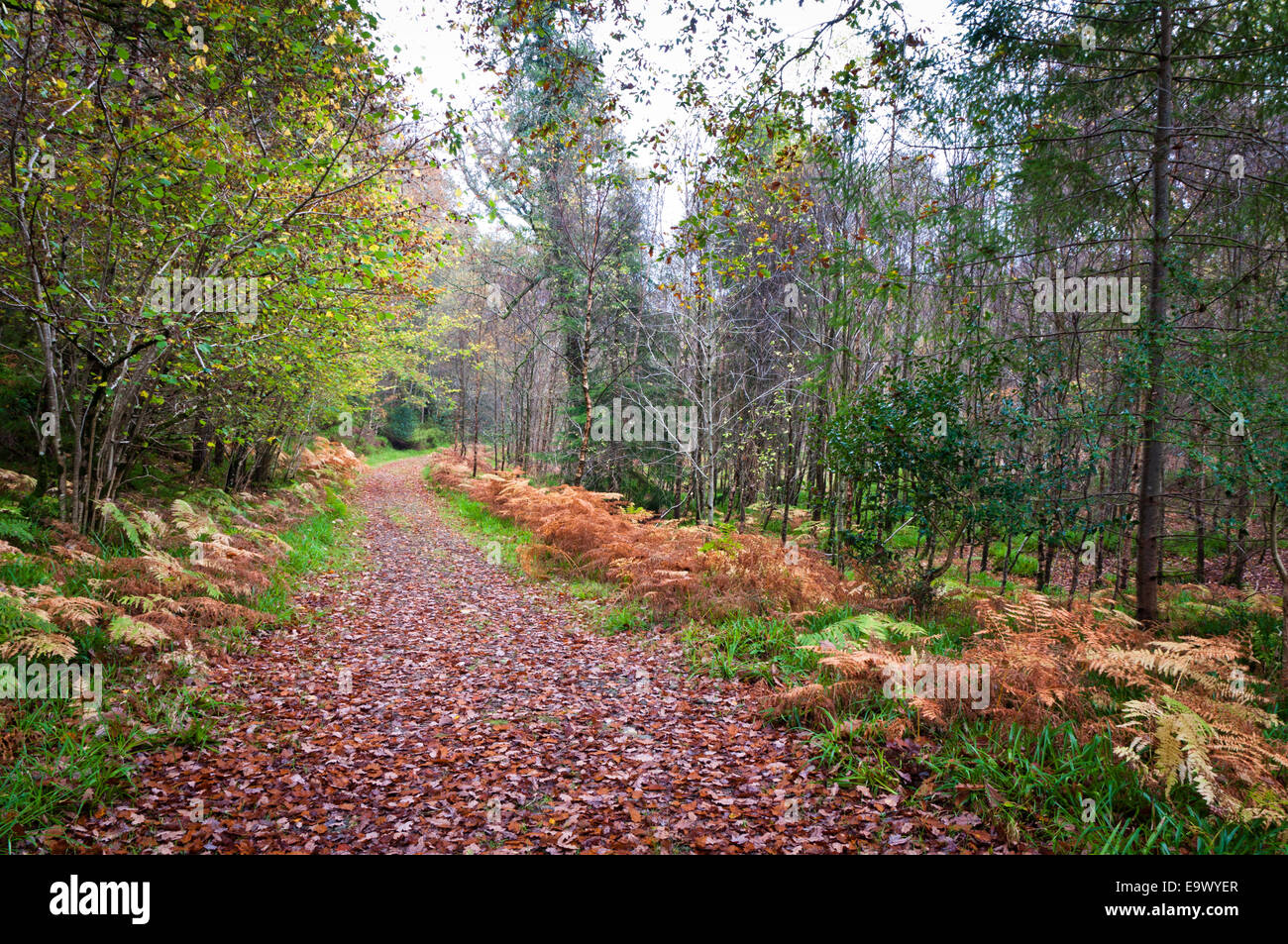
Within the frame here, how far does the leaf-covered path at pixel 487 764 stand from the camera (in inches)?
119

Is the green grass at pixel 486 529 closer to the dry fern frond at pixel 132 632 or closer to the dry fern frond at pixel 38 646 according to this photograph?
the dry fern frond at pixel 132 632

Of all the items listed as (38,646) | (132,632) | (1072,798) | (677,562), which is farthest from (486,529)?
(1072,798)

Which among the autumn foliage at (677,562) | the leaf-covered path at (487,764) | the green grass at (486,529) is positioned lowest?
the leaf-covered path at (487,764)

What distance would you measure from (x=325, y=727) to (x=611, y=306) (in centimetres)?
1245

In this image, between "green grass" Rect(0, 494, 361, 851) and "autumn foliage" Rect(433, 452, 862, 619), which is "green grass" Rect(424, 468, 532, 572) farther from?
"green grass" Rect(0, 494, 361, 851)

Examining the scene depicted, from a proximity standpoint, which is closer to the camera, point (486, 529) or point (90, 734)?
point (90, 734)

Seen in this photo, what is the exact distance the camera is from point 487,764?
3799mm

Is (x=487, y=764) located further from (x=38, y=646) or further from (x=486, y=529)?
(x=486, y=529)

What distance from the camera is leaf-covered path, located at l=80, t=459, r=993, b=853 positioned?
3016mm

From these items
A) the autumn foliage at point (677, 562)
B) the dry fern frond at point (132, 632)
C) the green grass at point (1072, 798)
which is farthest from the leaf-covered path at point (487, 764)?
the autumn foliage at point (677, 562)

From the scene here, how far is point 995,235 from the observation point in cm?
634

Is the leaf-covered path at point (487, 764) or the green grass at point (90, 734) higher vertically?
the green grass at point (90, 734)
